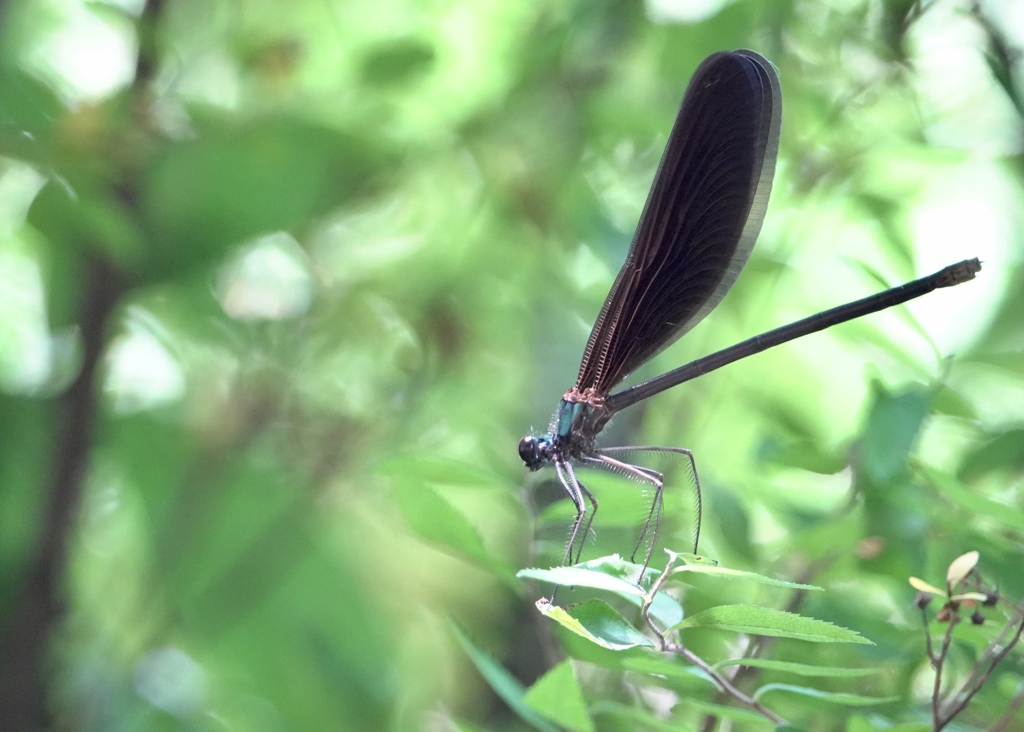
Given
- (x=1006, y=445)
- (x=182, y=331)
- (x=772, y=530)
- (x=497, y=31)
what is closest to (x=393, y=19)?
(x=497, y=31)

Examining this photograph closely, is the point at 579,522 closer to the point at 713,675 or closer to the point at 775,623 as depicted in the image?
the point at 713,675

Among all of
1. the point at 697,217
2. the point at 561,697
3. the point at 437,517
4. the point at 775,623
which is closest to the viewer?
the point at 775,623

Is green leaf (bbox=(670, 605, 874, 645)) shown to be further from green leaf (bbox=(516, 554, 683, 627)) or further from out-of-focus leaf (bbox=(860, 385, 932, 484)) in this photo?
out-of-focus leaf (bbox=(860, 385, 932, 484))

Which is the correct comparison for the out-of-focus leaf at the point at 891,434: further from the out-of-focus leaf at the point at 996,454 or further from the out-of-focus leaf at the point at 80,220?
the out-of-focus leaf at the point at 80,220

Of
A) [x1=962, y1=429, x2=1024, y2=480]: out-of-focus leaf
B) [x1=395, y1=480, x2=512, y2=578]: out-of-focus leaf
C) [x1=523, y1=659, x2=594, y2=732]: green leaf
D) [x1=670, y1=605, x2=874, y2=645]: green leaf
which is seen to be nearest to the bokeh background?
[x1=962, y1=429, x2=1024, y2=480]: out-of-focus leaf

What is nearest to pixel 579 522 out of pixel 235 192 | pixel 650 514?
pixel 650 514

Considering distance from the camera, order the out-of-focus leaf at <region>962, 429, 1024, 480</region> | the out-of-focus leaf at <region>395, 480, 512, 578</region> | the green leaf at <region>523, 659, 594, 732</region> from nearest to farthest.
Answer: the green leaf at <region>523, 659, 594, 732</region>, the out-of-focus leaf at <region>395, 480, 512, 578</region>, the out-of-focus leaf at <region>962, 429, 1024, 480</region>

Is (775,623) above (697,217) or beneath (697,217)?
beneath
